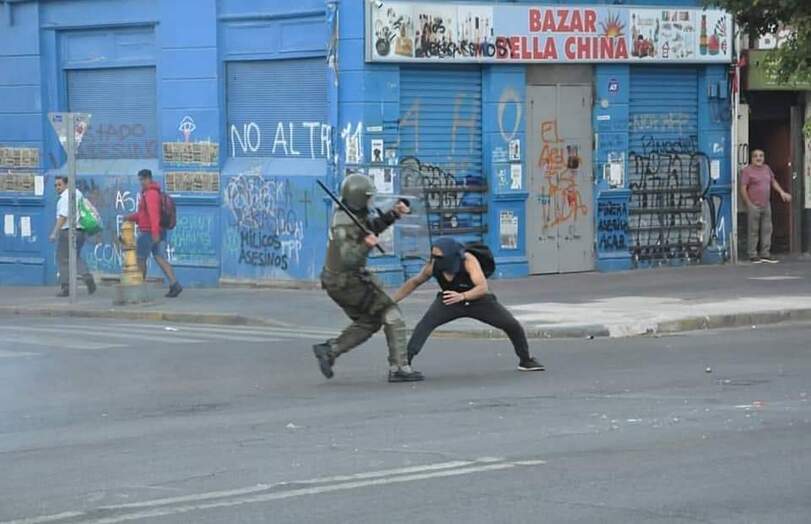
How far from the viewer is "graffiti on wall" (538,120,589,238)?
80.0 feet

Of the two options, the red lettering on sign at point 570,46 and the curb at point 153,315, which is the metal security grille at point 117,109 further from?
the red lettering on sign at point 570,46

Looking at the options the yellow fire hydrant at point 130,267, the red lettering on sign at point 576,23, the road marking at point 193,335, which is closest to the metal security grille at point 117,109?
the yellow fire hydrant at point 130,267

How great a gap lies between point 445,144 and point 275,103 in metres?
2.67

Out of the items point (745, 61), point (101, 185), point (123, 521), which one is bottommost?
point (123, 521)

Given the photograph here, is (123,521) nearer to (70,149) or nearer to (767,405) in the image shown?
(767,405)

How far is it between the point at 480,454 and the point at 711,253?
16.8 m

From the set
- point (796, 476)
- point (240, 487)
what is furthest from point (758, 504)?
point (240, 487)

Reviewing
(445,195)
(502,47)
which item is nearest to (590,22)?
(502,47)

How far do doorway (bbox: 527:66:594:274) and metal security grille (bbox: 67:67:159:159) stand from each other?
20.4 feet

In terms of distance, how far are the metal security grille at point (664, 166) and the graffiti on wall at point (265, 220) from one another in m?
5.47

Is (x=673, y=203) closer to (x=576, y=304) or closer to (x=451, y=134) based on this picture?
(x=451, y=134)

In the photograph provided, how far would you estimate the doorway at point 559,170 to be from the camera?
2422cm

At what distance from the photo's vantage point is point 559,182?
80.6ft

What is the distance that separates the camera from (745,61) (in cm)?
2611
